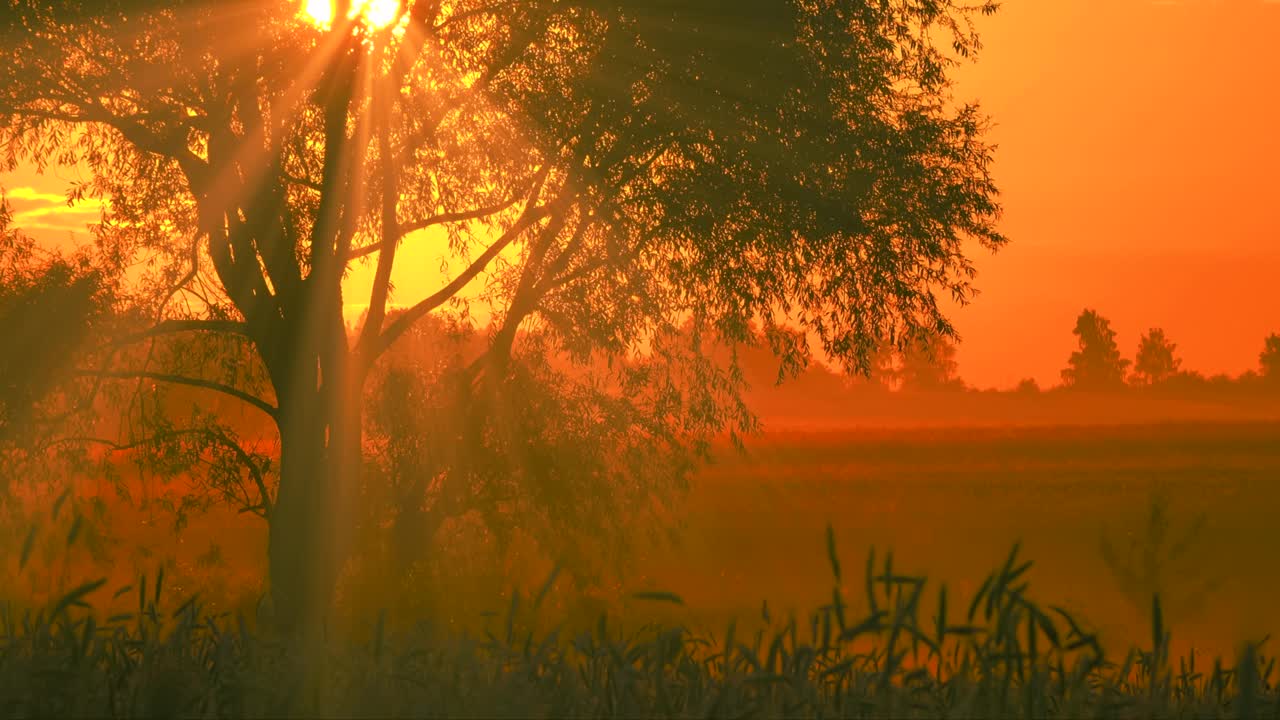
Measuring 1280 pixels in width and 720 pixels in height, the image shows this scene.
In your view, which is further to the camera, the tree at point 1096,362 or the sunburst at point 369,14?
the tree at point 1096,362

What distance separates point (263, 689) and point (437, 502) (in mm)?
13782

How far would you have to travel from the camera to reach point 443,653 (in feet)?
10.00

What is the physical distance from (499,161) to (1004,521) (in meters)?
23.1

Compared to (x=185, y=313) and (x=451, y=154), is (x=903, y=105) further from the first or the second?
Result: (x=185, y=313)

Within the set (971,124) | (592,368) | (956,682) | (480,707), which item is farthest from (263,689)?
(592,368)

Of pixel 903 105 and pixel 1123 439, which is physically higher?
pixel 903 105

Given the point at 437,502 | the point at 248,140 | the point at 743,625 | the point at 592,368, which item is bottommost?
the point at 743,625

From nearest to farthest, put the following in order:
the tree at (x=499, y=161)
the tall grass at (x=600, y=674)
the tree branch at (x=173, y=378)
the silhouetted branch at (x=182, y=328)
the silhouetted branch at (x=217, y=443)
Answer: the tall grass at (x=600, y=674)
the tree at (x=499, y=161)
the tree branch at (x=173, y=378)
the silhouetted branch at (x=182, y=328)
the silhouetted branch at (x=217, y=443)

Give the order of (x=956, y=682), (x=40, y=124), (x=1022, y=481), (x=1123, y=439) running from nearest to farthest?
(x=956, y=682) → (x=40, y=124) → (x=1022, y=481) → (x=1123, y=439)

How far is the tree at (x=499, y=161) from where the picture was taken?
42.8ft

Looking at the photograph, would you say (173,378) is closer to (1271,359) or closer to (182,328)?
(182,328)

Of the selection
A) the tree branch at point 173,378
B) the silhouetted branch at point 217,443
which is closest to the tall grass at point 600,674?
the tree branch at point 173,378

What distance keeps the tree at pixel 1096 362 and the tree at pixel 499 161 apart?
14653cm

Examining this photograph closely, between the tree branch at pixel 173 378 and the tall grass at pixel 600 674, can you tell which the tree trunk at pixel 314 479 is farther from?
the tall grass at pixel 600 674
